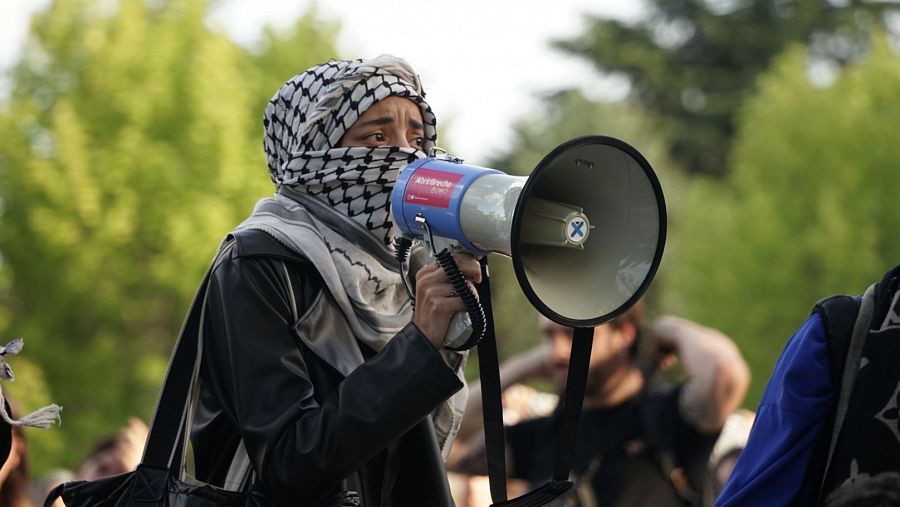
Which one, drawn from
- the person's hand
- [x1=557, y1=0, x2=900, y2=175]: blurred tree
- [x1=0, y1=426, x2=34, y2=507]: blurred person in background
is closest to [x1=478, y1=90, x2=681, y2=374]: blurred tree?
[x1=557, y1=0, x2=900, y2=175]: blurred tree

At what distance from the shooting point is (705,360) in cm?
626

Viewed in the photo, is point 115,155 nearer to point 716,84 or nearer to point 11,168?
point 11,168

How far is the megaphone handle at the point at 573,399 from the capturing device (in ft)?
10.1

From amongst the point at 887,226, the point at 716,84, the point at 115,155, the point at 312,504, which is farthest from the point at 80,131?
the point at 716,84

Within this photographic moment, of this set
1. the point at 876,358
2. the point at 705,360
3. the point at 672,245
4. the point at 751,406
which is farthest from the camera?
the point at 672,245

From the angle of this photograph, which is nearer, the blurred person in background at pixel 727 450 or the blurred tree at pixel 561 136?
the blurred person in background at pixel 727 450

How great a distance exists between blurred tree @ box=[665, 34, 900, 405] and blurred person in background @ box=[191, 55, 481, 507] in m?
21.2

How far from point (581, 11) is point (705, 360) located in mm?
39153

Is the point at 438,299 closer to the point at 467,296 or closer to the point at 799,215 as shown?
the point at 467,296

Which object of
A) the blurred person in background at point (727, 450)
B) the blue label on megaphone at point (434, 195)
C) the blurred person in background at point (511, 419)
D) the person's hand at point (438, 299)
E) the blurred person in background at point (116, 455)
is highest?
the blue label on megaphone at point (434, 195)

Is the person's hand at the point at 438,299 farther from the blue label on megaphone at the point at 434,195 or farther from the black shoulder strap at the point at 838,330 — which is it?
the black shoulder strap at the point at 838,330

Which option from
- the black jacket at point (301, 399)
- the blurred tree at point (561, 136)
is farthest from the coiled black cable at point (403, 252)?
the blurred tree at point (561, 136)

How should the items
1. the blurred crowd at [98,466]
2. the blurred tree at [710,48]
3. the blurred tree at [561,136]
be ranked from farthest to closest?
the blurred tree at [710,48] < the blurred tree at [561,136] < the blurred crowd at [98,466]

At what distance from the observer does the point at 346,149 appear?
10.6 ft
